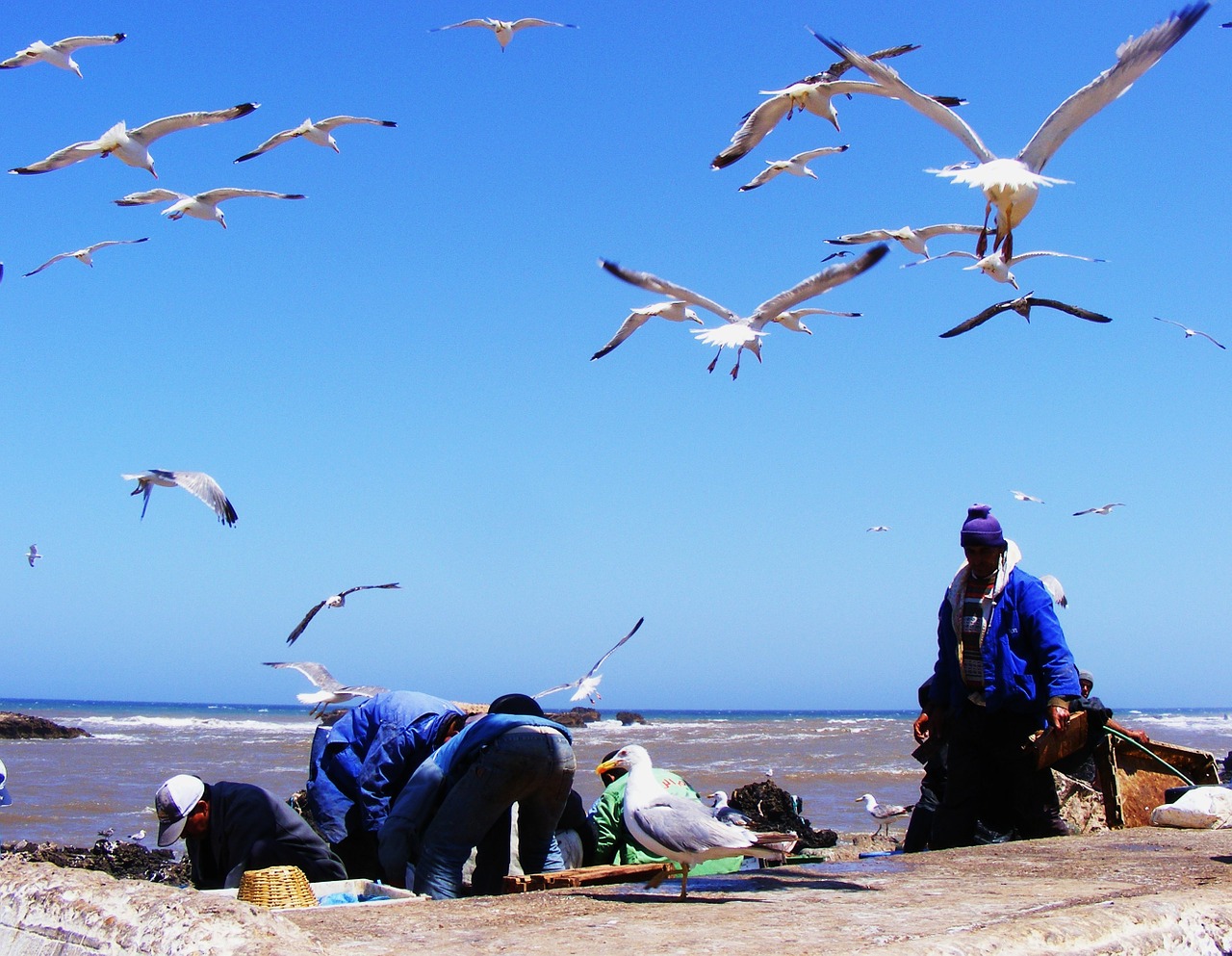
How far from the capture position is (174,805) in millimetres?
4395

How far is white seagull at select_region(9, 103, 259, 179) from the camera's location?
1103 cm

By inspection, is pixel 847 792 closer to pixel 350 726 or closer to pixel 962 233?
pixel 962 233

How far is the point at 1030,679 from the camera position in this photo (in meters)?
4.82

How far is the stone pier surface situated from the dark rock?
31.0 m

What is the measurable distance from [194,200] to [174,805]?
9.36 m

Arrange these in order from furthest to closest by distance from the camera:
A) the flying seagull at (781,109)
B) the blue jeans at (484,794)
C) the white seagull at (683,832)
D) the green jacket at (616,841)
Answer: the flying seagull at (781,109) < the green jacket at (616,841) < the blue jeans at (484,794) < the white seagull at (683,832)

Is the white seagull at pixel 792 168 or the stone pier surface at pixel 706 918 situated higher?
the white seagull at pixel 792 168

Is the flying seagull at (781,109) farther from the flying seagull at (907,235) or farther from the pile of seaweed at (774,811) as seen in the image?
the pile of seaweed at (774,811)

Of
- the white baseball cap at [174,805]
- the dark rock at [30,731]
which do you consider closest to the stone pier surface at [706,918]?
the white baseball cap at [174,805]

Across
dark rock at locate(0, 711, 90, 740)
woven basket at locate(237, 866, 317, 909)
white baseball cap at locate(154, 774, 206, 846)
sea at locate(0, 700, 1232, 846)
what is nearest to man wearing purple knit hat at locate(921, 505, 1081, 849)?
woven basket at locate(237, 866, 317, 909)

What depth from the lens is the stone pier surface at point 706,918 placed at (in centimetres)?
257

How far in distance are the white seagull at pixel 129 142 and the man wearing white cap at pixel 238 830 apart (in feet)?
→ 26.4

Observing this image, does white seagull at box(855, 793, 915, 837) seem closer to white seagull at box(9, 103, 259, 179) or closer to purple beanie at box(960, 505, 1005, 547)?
purple beanie at box(960, 505, 1005, 547)

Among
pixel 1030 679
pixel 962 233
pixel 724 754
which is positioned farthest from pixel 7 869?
pixel 724 754
